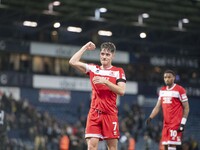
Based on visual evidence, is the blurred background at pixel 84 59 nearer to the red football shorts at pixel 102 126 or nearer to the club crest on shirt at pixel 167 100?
the club crest on shirt at pixel 167 100

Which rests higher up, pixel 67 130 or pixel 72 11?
pixel 72 11

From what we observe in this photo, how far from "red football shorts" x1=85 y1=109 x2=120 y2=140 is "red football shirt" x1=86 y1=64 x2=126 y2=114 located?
0.28 ft

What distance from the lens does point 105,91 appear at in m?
7.92

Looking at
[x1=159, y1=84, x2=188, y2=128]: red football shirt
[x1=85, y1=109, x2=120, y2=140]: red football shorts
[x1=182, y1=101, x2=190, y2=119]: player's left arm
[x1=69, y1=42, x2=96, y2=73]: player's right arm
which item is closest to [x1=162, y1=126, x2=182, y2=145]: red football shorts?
[x1=159, y1=84, x2=188, y2=128]: red football shirt

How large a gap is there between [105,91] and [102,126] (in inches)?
19.9

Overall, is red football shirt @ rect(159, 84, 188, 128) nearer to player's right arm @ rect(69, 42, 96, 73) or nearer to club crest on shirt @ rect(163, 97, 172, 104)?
club crest on shirt @ rect(163, 97, 172, 104)

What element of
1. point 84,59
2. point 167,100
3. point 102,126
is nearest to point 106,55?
point 102,126

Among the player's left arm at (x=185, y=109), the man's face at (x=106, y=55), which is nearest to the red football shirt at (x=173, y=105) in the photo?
the player's left arm at (x=185, y=109)

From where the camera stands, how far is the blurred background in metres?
26.1

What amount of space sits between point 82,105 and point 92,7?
17.4ft

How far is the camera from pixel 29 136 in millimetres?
26016

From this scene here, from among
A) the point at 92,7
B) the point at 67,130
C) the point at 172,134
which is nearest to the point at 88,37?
the point at 92,7

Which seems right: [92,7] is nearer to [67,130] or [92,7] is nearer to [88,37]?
[88,37]

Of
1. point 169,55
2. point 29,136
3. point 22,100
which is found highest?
point 169,55
